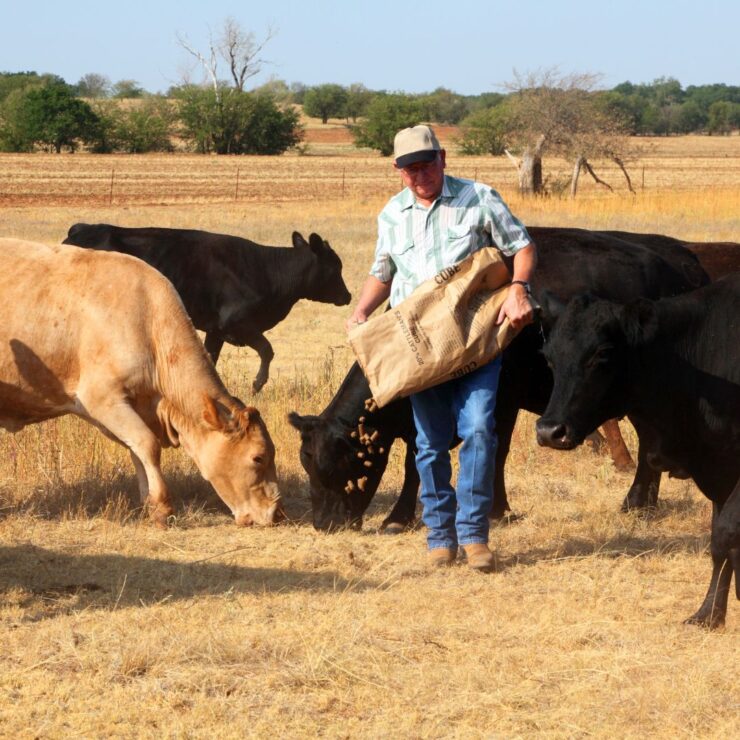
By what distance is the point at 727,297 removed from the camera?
20.4 feet

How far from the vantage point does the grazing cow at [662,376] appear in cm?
605

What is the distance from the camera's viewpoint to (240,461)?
768cm

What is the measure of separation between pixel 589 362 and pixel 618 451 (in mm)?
3349

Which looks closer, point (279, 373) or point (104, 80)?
point (279, 373)

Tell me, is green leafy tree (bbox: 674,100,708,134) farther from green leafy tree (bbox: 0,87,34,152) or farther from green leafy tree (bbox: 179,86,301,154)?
green leafy tree (bbox: 0,87,34,152)

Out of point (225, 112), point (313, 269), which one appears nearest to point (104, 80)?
point (225, 112)

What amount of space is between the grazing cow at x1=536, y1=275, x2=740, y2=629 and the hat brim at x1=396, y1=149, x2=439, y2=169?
3.17 feet

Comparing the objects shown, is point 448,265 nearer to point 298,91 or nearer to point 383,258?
point 383,258

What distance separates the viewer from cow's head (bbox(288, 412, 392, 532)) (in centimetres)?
738

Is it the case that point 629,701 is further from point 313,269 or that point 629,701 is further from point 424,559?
point 313,269

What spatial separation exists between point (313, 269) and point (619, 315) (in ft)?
23.7

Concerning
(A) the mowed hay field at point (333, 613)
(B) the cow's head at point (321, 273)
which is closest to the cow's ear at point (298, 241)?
(B) the cow's head at point (321, 273)

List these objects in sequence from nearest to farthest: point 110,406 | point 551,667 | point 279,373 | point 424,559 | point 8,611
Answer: point 551,667
point 8,611
point 424,559
point 110,406
point 279,373

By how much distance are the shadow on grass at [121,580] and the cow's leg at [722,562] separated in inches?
64.3
